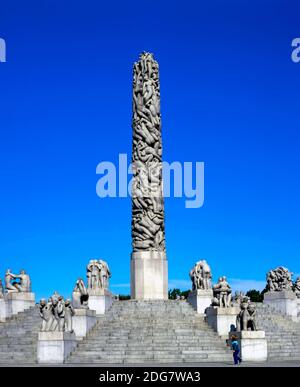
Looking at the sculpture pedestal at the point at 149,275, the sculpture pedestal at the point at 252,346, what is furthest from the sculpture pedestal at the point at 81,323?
the sculpture pedestal at the point at 149,275

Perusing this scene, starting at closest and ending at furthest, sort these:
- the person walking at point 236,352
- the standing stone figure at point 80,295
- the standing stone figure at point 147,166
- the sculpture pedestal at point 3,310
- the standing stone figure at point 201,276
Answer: the person walking at point 236,352 < the standing stone figure at point 80,295 < the sculpture pedestal at point 3,310 < the standing stone figure at point 201,276 < the standing stone figure at point 147,166

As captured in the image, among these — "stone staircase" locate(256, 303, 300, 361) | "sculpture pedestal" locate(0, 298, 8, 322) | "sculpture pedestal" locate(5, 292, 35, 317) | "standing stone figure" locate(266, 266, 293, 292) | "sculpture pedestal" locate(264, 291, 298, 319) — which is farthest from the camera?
"standing stone figure" locate(266, 266, 293, 292)

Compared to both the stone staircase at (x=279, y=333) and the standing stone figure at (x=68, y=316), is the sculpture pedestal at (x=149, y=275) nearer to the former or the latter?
the stone staircase at (x=279, y=333)

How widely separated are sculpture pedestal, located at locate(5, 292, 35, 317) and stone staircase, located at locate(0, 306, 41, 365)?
839mm

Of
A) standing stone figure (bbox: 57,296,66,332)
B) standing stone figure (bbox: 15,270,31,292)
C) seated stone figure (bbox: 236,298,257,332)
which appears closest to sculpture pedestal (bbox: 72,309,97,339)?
standing stone figure (bbox: 57,296,66,332)

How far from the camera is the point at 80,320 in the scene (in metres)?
30.5

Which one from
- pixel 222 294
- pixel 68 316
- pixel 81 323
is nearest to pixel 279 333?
pixel 222 294

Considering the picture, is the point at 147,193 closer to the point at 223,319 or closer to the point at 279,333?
the point at 223,319

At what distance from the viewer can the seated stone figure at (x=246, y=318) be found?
28.5 metres

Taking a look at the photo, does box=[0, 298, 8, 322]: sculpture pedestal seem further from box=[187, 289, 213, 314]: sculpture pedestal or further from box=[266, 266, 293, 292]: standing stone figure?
box=[266, 266, 293, 292]: standing stone figure

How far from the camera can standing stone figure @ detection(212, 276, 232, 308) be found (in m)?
31.9
